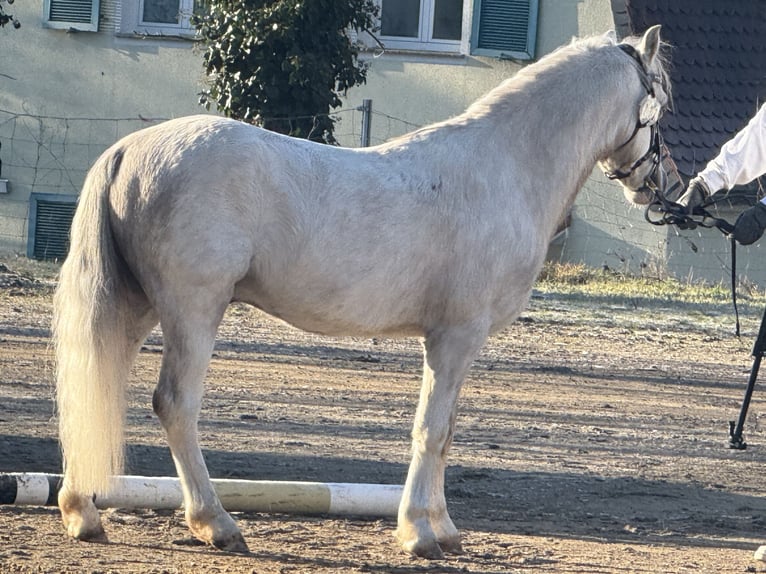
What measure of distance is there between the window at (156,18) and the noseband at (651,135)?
12.5 m

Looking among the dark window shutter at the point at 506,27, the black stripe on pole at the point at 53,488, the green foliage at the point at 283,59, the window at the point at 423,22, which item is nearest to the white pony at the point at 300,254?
the black stripe on pole at the point at 53,488

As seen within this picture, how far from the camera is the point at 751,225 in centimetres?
605

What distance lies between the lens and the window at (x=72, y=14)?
57.8 feet

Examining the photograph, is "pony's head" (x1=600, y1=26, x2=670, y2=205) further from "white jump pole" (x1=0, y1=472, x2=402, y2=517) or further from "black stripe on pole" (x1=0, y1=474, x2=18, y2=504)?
"black stripe on pole" (x1=0, y1=474, x2=18, y2=504)

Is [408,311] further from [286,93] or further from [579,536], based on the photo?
[286,93]

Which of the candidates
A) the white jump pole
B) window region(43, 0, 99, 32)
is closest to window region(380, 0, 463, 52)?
window region(43, 0, 99, 32)

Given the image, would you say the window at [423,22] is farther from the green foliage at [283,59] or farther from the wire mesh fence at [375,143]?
the green foliage at [283,59]

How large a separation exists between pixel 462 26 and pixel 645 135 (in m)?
12.1

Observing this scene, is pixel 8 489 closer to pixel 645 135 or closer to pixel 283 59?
pixel 645 135

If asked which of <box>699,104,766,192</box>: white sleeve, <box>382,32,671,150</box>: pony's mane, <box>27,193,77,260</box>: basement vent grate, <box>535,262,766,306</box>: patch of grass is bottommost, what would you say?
<box>27,193,77,260</box>: basement vent grate

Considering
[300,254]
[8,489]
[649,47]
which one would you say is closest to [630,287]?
[649,47]

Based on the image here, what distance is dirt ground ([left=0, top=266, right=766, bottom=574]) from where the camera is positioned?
5336mm

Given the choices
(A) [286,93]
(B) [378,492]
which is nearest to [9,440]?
(B) [378,492]

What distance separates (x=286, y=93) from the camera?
47.0ft
